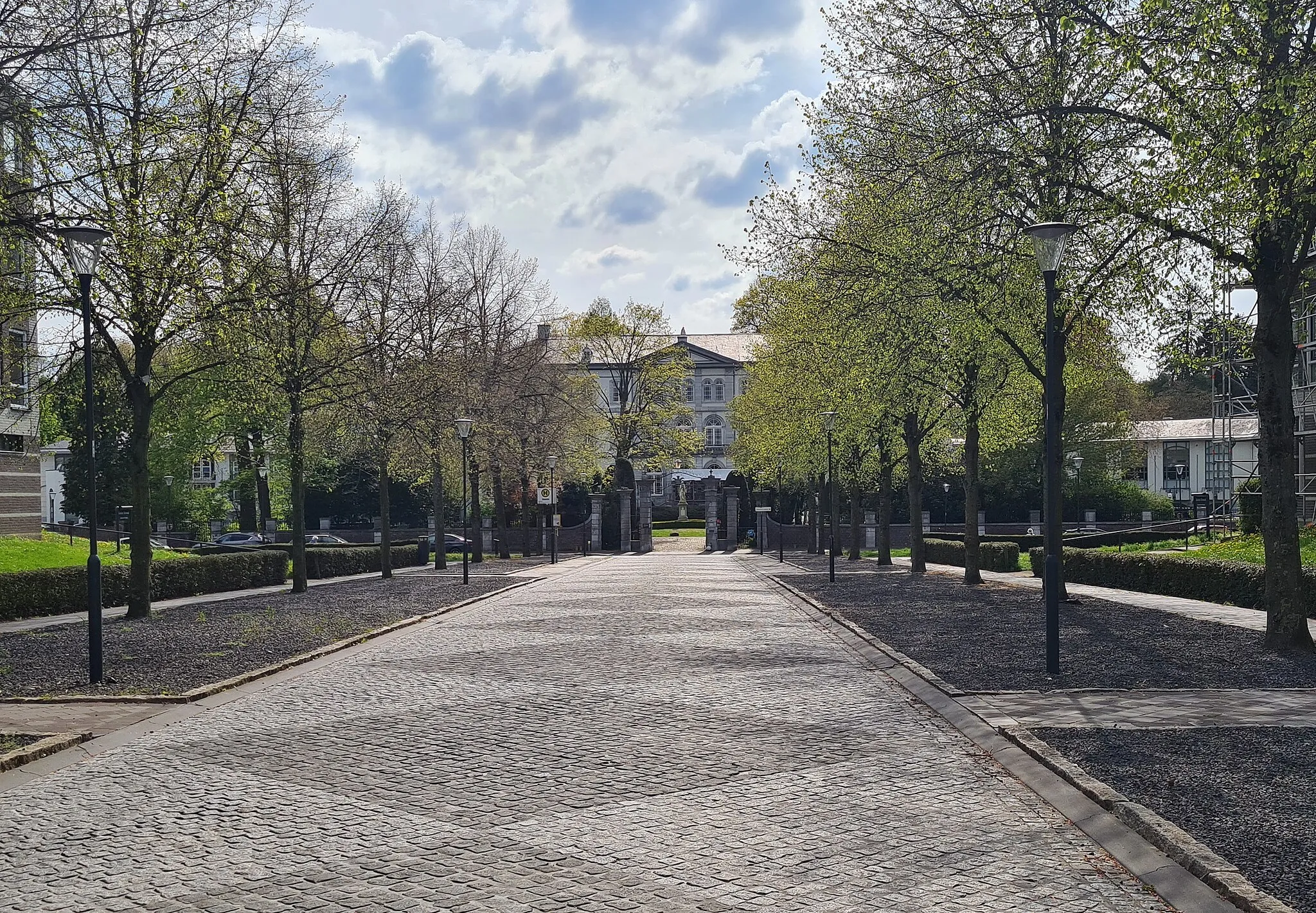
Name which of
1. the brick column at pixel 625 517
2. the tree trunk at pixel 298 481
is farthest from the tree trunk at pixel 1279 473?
the brick column at pixel 625 517

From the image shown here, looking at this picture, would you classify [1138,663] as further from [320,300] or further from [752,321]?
[752,321]

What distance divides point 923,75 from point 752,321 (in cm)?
3736

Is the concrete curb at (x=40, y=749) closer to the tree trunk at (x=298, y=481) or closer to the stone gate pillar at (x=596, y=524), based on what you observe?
the tree trunk at (x=298, y=481)

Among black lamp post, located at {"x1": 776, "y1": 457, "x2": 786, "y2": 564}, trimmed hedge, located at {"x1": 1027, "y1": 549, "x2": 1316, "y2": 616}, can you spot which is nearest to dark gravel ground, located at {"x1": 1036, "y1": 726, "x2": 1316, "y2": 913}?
trimmed hedge, located at {"x1": 1027, "y1": 549, "x2": 1316, "y2": 616}

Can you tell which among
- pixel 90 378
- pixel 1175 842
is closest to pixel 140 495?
pixel 90 378

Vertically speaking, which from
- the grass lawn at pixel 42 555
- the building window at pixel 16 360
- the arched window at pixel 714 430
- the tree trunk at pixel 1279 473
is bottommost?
the grass lawn at pixel 42 555

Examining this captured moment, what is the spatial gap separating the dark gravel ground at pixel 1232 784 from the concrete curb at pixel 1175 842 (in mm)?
65

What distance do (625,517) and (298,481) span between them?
3523 cm

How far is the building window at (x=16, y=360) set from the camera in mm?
18297

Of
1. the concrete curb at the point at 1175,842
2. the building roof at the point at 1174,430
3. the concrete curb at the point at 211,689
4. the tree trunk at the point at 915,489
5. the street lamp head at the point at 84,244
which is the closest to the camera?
the concrete curb at the point at 1175,842

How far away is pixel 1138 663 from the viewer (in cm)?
1245

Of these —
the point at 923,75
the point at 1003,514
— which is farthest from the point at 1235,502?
the point at 923,75

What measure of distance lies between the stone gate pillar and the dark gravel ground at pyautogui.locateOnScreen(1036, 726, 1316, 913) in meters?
52.9

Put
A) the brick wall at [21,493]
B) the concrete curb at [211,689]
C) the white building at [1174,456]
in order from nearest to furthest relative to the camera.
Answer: the concrete curb at [211,689] → the brick wall at [21,493] → the white building at [1174,456]
